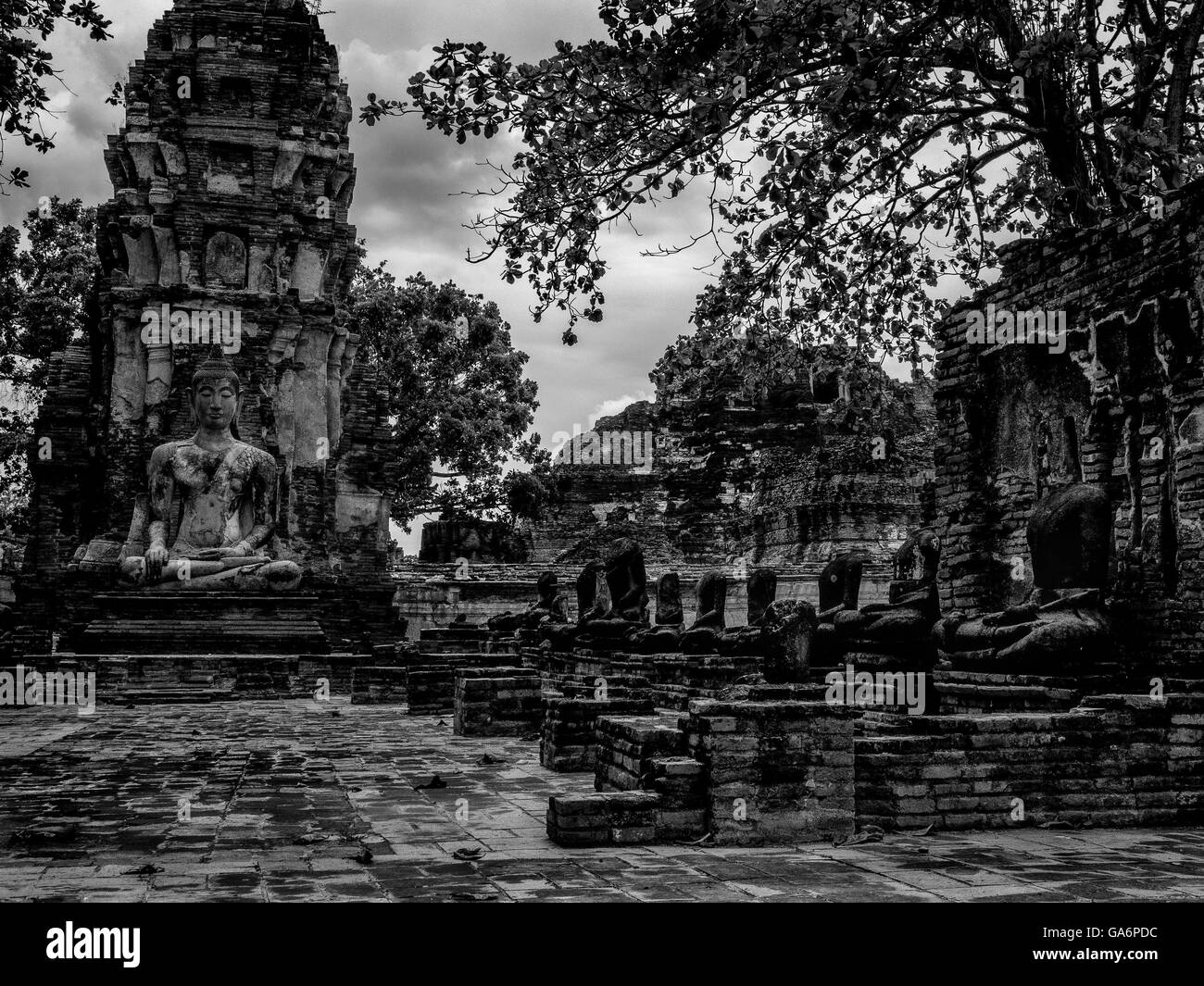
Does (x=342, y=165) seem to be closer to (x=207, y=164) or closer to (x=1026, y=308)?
(x=207, y=164)

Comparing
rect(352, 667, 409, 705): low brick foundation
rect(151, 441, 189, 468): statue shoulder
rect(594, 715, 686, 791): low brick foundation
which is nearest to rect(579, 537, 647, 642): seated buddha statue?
rect(352, 667, 409, 705): low brick foundation

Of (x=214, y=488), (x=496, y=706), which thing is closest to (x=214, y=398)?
(x=214, y=488)

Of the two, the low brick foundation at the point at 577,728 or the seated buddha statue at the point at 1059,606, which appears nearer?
the seated buddha statue at the point at 1059,606

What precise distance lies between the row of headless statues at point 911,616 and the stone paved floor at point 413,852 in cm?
159

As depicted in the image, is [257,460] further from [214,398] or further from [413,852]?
[413,852]

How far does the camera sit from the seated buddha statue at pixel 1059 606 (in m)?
8.95

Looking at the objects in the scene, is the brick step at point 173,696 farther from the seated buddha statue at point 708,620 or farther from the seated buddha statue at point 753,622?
the seated buddha statue at point 753,622

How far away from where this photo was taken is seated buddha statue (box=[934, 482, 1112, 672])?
895 cm

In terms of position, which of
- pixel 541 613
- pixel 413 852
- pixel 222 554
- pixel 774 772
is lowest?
pixel 413 852

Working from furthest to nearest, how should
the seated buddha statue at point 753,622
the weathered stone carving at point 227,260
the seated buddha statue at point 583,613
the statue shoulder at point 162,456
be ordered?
1. the weathered stone carving at point 227,260
2. the statue shoulder at point 162,456
3. the seated buddha statue at point 583,613
4. the seated buddha statue at point 753,622

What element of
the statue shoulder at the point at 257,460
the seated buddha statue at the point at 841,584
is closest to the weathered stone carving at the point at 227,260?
the statue shoulder at the point at 257,460

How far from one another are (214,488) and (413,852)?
1677 cm

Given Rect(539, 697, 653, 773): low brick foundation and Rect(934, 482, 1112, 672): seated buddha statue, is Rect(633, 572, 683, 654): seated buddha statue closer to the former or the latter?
Rect(934, 482, 1112, 672): seated buddha statue

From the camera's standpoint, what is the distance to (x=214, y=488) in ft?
71.2
